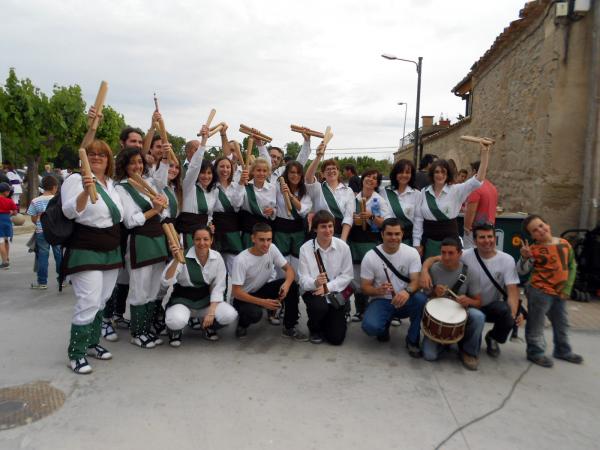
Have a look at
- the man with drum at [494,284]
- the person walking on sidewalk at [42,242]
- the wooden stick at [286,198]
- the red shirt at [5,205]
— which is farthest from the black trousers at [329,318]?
the red shirt at [5,205]

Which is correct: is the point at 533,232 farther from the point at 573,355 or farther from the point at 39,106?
the point at 39,106

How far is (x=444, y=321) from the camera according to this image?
11.6 feet

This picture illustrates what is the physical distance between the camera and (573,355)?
375cm

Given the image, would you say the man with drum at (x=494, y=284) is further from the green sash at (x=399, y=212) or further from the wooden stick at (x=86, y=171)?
the wooden stick at (x=86, y=171)

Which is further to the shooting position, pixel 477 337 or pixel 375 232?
pixel 375 232

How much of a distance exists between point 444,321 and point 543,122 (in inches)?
177

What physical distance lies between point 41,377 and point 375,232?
325 centimetres

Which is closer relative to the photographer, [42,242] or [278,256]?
[278,256]

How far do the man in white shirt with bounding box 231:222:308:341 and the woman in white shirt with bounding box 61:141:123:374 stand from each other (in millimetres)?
1160

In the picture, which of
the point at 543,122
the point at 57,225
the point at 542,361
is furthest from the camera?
the point at 543,122

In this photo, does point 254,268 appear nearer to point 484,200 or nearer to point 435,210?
point 435,210

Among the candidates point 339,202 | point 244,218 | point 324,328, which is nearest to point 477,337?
point 324,328

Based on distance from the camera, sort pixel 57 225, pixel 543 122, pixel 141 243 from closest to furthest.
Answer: pixel 57 225 → pixel 141 243 → pixel 543 122

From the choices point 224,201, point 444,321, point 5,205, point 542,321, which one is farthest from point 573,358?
point 5,205
